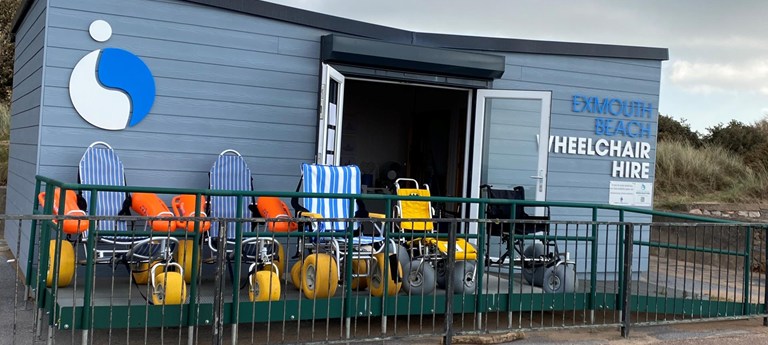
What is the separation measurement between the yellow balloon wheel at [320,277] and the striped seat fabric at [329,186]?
2.41 feet

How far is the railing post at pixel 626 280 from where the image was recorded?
18.2ft

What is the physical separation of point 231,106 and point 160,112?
0.66m

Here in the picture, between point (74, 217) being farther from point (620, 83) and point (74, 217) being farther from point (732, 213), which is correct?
point (732, 213)

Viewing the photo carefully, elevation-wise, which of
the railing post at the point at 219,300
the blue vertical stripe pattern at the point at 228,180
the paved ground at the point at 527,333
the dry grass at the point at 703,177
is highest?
the dry grass at the point at 703,177

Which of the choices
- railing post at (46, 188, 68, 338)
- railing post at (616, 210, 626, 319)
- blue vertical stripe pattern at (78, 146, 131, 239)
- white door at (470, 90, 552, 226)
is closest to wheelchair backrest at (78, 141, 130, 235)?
blue vertical stripe pattern at (78, 146, 131, 239)

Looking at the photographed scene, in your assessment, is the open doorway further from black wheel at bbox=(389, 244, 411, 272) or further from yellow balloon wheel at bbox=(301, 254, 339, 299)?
yellow balloon wheel at bbox=(301, 254, 339, 299)

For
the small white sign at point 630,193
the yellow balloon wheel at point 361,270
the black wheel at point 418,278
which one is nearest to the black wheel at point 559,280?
the black wheel at point 418,278

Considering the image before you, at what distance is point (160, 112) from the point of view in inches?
257

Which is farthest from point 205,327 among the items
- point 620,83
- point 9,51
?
point 9,51

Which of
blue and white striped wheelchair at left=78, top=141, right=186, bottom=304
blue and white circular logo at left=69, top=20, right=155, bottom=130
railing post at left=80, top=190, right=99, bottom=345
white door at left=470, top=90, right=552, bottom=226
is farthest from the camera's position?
white door at left=470, top=90, right=552, bottom=226

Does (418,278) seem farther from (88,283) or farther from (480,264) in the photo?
(88,283)

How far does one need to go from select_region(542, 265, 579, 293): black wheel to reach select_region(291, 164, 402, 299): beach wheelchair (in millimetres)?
1312

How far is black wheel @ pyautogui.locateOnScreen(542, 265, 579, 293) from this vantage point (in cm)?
591

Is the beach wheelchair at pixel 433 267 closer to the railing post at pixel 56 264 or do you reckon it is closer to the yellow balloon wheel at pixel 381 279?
the yellow balloon wheel at pixel 381 279
